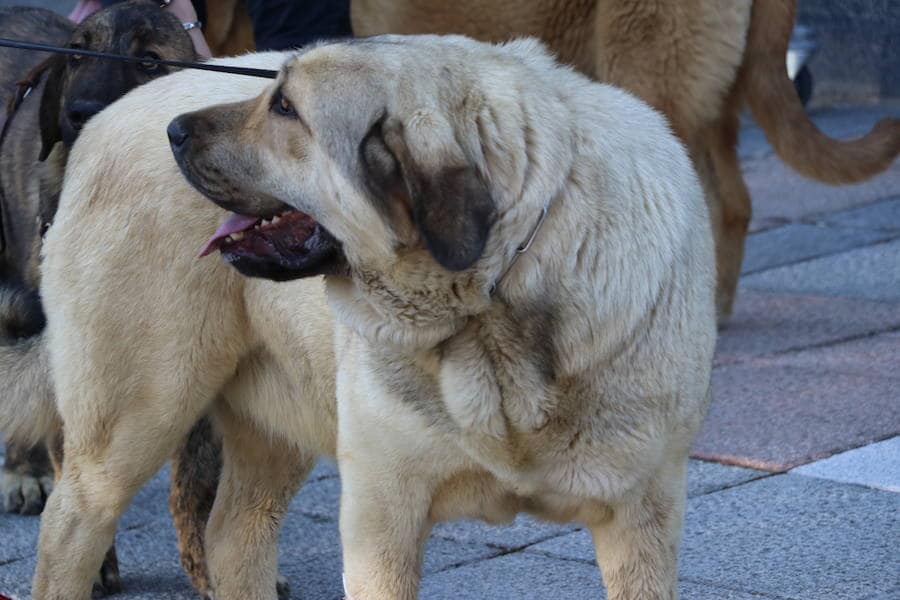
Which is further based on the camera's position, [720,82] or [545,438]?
[720,82]

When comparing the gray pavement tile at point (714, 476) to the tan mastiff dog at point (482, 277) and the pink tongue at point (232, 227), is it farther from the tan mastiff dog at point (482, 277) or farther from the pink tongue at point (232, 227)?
the pink tongue at point (232, 227)

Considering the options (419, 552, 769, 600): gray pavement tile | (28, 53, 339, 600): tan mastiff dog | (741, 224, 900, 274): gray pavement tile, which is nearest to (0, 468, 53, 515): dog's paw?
(28, 53, 339, 600): tan mastiff dog

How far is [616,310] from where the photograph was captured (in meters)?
3.07

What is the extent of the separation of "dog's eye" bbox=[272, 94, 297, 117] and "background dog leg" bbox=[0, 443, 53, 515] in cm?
274

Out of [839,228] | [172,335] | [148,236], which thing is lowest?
[839,228]

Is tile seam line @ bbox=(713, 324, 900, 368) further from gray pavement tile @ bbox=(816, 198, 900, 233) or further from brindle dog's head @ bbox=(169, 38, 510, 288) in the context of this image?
brindle dog's head @ bbox=(169, 38, 510, 288)

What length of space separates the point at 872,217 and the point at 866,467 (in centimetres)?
412

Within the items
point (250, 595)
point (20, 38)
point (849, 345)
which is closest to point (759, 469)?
point (849, 345)

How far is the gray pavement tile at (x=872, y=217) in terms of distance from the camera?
862 cm

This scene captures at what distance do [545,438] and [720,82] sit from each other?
3.83 metres

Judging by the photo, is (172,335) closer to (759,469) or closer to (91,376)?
(91,376)

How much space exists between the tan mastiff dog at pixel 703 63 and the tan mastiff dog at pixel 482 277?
3.20m

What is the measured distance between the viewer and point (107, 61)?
4.76 metres

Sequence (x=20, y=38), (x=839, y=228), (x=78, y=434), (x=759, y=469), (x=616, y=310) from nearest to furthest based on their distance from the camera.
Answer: (x=616, y=310), (x=78, y=434), (x=759, y=469), (x=20, y=38), (x=839, y=228)
